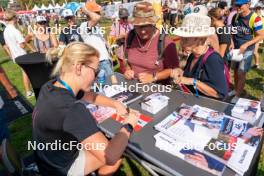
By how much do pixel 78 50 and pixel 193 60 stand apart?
4.40ft

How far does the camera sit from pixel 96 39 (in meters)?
4.25

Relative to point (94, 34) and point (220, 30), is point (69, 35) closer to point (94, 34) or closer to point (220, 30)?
point (94, 34)

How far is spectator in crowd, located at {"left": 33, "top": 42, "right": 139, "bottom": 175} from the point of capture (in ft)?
5.51

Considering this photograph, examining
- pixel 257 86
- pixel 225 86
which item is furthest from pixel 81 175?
pixel 257 86

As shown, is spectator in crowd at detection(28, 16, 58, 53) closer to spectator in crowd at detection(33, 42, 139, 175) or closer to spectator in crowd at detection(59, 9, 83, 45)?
spectator in crowd at detection(59, 9, 83, 45)

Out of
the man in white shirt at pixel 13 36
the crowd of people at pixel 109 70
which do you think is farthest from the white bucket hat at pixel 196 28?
the man in white shirt at pixel 13 36

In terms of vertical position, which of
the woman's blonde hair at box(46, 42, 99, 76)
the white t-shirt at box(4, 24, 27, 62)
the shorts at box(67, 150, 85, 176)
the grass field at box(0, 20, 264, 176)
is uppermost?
the woman's blonde hair at box(46, 42, 99, 76)

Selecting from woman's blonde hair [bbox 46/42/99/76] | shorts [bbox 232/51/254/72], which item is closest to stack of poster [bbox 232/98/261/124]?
woman's blonde hair [bbox 46/42/99/76]

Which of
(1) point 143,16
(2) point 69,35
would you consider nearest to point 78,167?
(1) point 143,16

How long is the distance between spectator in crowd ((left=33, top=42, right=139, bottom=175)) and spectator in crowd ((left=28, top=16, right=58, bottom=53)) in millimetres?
3800

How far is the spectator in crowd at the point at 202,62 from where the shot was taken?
2.35 metres

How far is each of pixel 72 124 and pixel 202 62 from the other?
1.47 meters

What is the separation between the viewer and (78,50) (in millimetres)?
1854

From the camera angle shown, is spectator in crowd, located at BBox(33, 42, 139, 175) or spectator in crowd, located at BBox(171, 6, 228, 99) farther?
spectator in crowd, located at BBox(171, 6, 228, 99)
